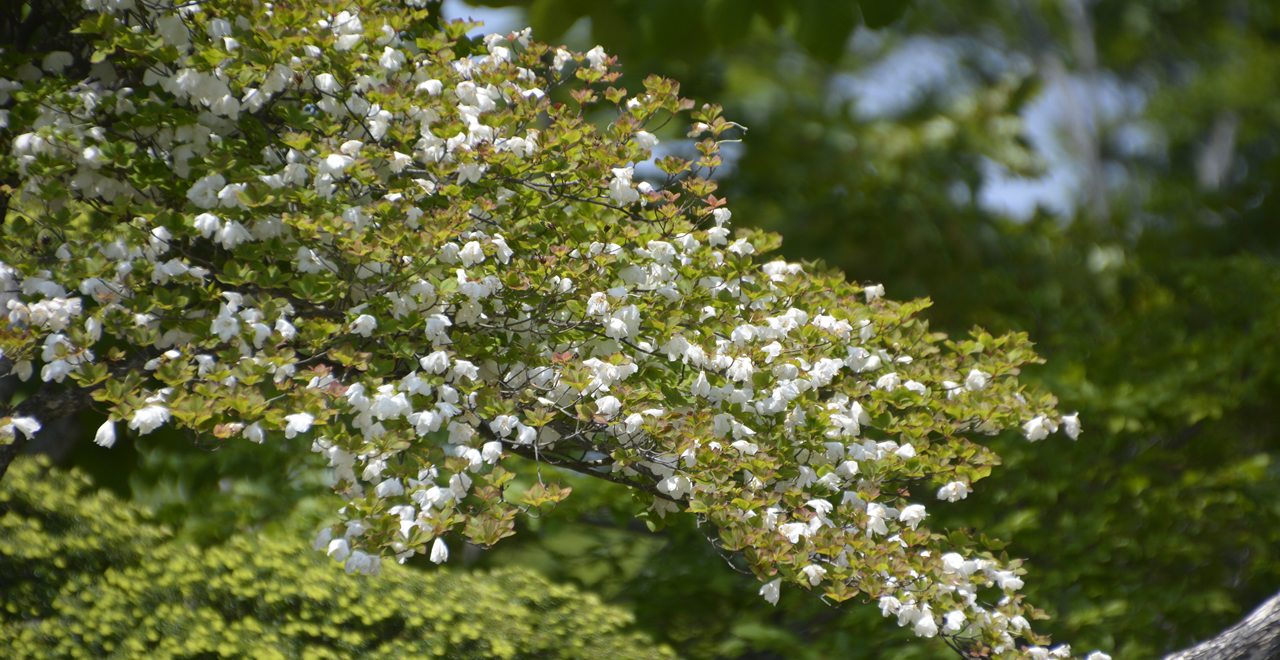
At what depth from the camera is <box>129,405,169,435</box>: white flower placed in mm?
2568

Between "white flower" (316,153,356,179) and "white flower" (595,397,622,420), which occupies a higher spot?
"white flower" (316,153,356,179)

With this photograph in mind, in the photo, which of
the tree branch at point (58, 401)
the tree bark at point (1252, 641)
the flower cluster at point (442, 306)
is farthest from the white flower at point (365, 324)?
the tree bark at point (1252, 641)

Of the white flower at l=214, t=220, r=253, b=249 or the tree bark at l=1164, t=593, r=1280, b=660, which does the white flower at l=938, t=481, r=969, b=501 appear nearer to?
the tree bark at l=1164, t=593, r=1280, b=660

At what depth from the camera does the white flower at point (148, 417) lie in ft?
8.43

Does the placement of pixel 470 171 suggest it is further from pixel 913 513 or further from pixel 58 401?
pixel 913 513

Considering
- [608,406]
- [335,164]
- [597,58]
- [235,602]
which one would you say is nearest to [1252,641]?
[608,406]

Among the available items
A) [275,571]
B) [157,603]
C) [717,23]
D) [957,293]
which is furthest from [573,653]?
[957,293]

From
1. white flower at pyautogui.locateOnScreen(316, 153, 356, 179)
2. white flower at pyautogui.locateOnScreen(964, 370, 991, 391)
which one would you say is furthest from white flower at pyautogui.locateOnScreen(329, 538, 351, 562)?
white flower at pyautogui.locateOnScreen(964, 370, 991, 391)

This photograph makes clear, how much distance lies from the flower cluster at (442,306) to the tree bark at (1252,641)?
0.90 m

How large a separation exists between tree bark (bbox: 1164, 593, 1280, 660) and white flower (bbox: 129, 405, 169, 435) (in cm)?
371

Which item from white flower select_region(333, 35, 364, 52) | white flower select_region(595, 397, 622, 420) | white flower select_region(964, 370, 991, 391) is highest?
white flower select_region(333, 35, 364, 52)

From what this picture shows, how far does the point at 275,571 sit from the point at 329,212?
9.03ft

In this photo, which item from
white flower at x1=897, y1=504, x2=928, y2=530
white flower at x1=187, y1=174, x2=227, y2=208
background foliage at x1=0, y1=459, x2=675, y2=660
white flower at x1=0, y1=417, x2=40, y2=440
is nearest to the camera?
white flower at x1=0, y1=417, x2=40, y2=440

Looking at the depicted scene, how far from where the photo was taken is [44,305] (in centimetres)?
278
